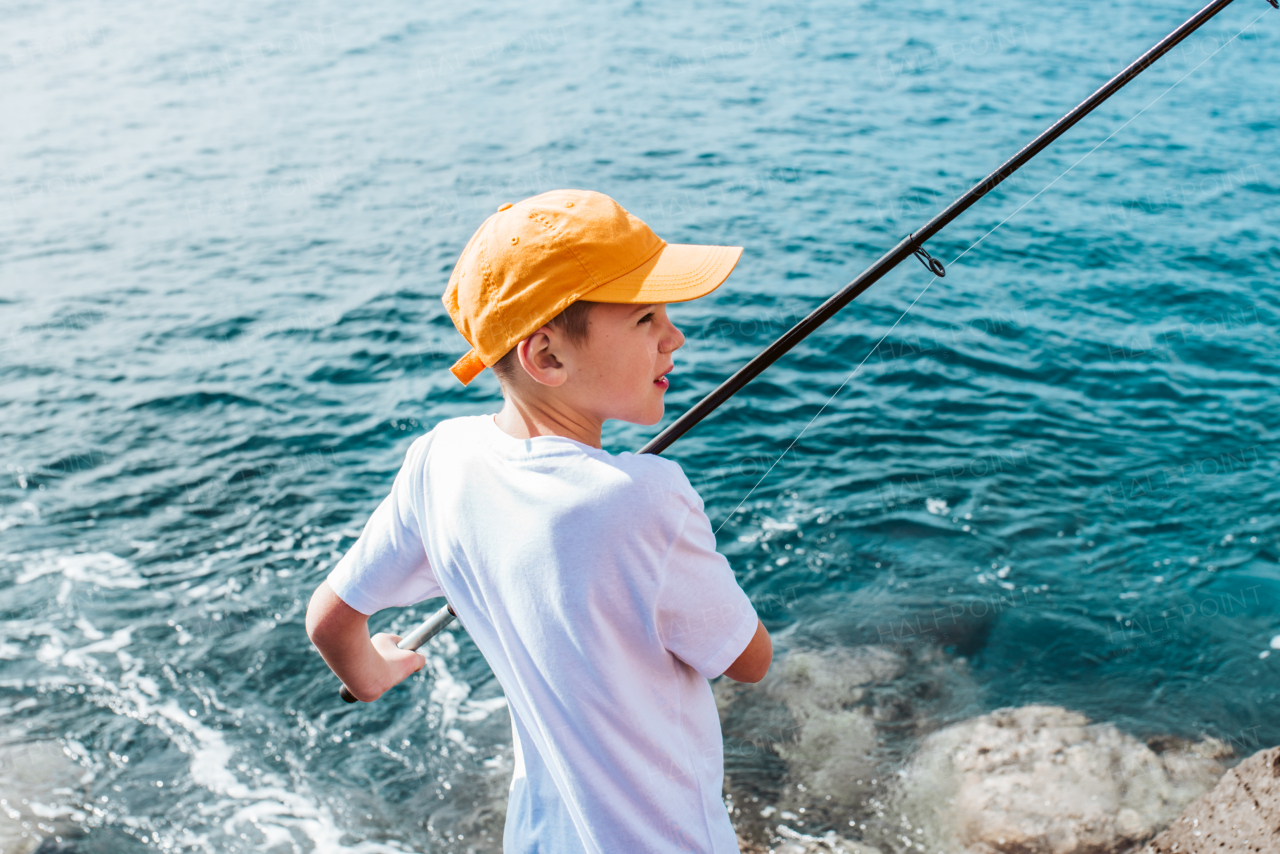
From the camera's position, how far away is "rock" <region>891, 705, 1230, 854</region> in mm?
3521

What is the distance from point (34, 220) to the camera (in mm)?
11266

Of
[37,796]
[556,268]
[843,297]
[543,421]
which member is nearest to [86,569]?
[37,796]

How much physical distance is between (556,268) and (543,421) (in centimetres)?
22

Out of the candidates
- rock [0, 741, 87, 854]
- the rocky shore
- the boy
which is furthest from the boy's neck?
rock [0, 741, 87, 854]

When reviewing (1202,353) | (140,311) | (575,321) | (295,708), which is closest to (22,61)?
(140,311)

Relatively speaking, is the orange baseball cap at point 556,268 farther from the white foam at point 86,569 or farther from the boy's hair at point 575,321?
the white foam at point 86,569

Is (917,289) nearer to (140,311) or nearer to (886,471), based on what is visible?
(886,471)

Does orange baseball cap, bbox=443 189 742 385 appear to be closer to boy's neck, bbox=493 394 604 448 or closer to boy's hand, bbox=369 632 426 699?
boy's neck, bbox=493 394 604 448

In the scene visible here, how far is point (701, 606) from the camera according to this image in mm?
1317

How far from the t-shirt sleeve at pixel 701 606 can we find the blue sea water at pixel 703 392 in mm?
2828


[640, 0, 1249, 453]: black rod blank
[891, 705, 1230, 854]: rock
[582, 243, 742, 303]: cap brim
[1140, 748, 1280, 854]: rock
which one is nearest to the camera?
[582, 243, 742, 303]: cap brim

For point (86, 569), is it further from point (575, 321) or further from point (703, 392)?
point (575, 321)

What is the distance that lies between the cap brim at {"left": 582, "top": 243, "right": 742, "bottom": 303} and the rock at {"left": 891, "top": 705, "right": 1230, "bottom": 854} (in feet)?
9.65

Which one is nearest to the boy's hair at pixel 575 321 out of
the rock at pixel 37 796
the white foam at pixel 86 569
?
the rock at pixel 37 796
